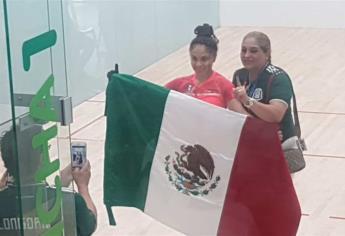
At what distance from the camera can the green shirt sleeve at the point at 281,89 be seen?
4.00m

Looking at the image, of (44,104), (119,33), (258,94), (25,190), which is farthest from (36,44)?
(119,33)

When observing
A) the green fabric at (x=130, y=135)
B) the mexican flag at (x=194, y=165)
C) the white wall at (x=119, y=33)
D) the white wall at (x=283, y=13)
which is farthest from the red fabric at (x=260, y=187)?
the white wall at (x=283, y=13)

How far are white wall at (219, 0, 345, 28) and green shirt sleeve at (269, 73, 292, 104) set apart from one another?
320 inches

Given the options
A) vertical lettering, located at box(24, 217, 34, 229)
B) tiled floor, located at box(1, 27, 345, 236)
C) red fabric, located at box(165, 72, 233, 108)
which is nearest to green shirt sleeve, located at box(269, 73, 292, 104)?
red fabric, located at box(165, 72, 233, 108)

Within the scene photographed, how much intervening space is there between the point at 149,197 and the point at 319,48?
290 inches

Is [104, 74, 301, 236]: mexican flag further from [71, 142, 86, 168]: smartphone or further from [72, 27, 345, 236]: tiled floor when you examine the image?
[72, 27, 345, 236]: tiled floor

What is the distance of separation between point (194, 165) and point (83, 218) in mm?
829

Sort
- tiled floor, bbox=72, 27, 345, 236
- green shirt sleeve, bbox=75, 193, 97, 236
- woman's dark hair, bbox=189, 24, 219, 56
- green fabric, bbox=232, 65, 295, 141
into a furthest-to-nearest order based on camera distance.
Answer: tiled floor, bbox=72, 27, 345, 236 → woman's dark hair, bbox=189, 24, 219, 56 → green fabric, bbox=232, 65, 295, 141 → green shirt sleeve, bbox=75, 193, 97, 236

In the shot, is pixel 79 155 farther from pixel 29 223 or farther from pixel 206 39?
pixel 206 39

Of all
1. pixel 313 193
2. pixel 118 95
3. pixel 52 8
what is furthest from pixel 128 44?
pixel 52 8

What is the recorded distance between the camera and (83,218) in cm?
281

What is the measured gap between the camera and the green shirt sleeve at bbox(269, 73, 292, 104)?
13.1ft

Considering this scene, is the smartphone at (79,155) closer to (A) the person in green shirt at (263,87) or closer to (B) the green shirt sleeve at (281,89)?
(A) the person in green shirt at (263,87)

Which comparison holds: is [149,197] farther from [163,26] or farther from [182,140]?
[163,26]
